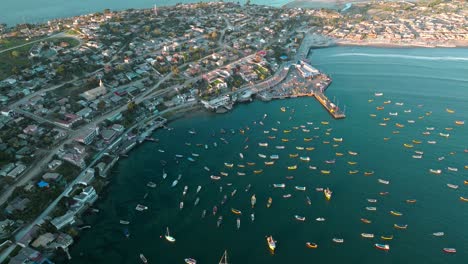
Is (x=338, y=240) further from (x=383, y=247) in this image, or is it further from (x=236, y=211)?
(x=236, y=211)

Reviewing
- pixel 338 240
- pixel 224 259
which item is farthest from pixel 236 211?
pixel 338 240

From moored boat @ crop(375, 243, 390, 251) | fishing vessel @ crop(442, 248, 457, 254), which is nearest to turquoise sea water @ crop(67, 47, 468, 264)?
fishing vessel @ crop(442, 248, 457, 254)

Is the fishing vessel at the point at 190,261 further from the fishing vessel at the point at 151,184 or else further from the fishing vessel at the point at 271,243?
the fishing vessel at the point at 151,184

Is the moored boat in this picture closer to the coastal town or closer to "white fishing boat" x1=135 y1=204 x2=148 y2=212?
"white fishing boat" x1=135 y1=204 x2=148 y2=212

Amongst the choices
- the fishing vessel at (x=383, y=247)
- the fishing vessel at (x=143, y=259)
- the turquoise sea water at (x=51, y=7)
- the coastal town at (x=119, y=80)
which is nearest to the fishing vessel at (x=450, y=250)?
the fishing vessel at (x=383, y=247)

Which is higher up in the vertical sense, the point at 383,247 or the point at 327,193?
the point at 327,193

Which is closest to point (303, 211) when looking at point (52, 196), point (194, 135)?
point (194, 135)

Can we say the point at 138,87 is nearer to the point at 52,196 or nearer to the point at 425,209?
the point at 52,196
